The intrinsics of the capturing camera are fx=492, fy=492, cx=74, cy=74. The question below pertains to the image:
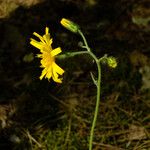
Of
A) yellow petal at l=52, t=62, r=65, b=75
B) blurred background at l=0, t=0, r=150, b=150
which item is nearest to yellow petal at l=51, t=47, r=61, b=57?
yellow petal at l=52, t=62, r=65, b=75

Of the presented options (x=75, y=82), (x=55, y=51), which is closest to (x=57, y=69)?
(x=55, y=51)

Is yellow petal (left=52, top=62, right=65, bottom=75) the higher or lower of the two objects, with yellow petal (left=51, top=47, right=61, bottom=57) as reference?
lower

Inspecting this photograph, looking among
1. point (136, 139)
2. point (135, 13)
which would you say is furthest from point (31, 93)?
point (135, 13)

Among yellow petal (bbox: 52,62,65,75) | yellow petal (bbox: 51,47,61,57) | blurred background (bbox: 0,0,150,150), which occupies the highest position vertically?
yellow petal (bbox: 51,47,61,57)

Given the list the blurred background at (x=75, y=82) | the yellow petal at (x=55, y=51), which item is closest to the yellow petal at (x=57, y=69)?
the yellow petal at (x=55, y=51)

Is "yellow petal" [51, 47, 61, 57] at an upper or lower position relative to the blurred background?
upper

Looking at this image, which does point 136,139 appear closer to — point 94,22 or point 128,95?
point 128,95

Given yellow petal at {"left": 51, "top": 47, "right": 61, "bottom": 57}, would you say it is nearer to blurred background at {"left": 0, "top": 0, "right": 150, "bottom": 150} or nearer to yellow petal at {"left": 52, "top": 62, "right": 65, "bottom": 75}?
yellow petal at {"left": 52, "top": 62, "right": 65, "bottom": 75}

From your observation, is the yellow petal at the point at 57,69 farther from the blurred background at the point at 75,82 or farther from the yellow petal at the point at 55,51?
the blurred background at the point at 75,82

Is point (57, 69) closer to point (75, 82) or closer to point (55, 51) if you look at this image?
point (55, 51)

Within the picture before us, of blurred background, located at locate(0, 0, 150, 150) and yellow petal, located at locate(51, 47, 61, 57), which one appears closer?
yellow petal, located at locate(51, 47, 61, 57)
